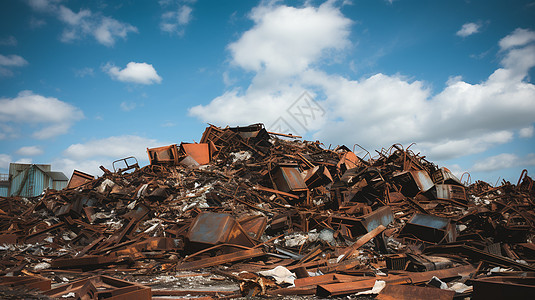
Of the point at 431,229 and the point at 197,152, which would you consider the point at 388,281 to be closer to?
the point at 431,229

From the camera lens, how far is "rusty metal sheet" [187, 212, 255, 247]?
5.86 metres

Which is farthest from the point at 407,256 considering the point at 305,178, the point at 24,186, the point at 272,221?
the point at 24,186

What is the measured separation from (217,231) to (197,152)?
7.34 m

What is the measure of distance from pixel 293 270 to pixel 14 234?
7.89 meters

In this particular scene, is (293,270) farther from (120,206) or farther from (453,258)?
(120,206)

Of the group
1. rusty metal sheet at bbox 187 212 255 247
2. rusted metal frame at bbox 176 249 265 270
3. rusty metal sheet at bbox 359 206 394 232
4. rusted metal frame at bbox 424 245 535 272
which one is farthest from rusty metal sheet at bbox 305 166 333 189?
rusted metal frame at bbox 176 249 265 270

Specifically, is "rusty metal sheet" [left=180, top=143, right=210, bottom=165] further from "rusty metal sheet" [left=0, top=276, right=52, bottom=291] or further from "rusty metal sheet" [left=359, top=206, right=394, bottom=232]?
"rusty metal sheet" [left=0, top=276, right=52, bottom=291]

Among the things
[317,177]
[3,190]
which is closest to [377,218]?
[317,177]

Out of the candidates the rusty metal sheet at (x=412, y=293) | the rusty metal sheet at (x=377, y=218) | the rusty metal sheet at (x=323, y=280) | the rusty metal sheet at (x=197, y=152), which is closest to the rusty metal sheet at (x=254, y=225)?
the rusty metal sheet at (x=377, y=218)

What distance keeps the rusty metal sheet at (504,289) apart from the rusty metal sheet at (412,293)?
1.41ft

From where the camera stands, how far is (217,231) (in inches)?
233

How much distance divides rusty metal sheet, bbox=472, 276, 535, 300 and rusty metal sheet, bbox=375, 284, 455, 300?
16.9 inches

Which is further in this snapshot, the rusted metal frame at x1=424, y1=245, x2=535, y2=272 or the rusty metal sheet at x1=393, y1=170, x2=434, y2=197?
the rusty metal sheet at x1=393, y1=170, x2=434, y2=197

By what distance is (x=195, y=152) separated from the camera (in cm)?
1282
